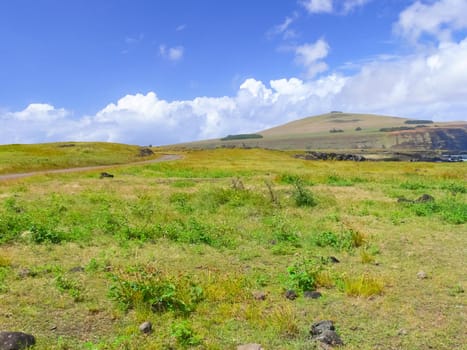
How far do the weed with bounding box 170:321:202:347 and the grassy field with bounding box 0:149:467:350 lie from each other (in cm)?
2

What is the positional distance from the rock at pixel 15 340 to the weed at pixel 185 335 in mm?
2285

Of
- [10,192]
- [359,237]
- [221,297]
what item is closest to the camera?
[221,297]

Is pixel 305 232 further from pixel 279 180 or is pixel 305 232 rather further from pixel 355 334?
pixel 279 180

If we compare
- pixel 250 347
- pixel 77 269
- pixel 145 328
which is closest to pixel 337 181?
pixel 77 269

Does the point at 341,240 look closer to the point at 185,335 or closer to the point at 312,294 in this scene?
the point at 312,294

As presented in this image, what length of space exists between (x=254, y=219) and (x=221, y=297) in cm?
929

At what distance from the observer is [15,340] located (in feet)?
21.2

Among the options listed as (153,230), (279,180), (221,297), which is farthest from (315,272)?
(279,180)

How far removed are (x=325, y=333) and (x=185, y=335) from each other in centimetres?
237

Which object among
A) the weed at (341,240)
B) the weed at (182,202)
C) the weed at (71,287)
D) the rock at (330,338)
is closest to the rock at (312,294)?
→ the rock at (330,338)

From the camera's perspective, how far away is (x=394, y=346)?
6809mm

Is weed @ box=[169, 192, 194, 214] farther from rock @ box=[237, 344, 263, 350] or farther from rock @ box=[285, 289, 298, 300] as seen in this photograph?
rock @ box=[237, 344, 263, 350]

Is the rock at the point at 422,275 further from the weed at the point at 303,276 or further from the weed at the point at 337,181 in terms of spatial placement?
the weed at the point at 337,181

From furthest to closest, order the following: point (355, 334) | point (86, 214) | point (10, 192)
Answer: point (10, 192) → point (86, 214) → point (355, 334)
